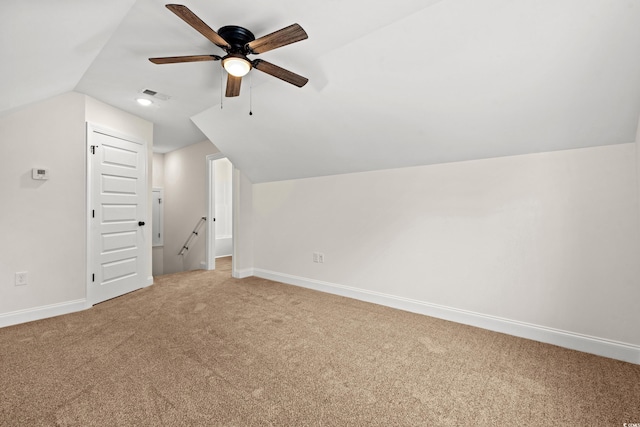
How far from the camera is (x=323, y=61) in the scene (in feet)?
8.10

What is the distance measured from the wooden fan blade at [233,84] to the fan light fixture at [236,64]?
8cm

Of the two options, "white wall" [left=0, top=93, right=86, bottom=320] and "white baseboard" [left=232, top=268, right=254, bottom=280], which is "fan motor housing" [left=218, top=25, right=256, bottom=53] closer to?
"white wall" [left=0, top=93, right=86, bottom=320]

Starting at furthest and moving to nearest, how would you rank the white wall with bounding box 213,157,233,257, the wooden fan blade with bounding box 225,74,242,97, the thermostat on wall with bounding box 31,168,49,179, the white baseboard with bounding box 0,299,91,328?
the white wall with bounding box 213,157,233,257, the thermostat on wall with bounding box 31,168,49,179, the white baseboard with bounding box 0,299,91,328, the wooden fan blade with bounding box 225,74,242,97

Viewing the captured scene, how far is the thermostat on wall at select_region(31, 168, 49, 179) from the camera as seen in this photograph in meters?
2.90

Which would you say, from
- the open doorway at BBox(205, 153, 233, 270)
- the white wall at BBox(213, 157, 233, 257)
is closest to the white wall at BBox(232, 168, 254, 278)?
the open doorway at BBox(205, 153, 233, 270)

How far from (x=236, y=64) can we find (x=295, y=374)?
2224mm

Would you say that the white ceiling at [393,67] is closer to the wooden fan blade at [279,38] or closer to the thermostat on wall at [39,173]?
the wooden fan blade at [279,38]

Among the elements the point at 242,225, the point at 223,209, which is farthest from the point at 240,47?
the point at 223,209

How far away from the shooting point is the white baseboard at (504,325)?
213cm

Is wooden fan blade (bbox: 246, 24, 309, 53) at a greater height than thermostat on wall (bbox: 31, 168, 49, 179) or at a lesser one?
greater

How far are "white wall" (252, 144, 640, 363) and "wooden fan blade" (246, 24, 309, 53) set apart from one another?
1.87m

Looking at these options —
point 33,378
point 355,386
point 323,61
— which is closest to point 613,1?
point 323,61

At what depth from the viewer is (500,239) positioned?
2.62 meters

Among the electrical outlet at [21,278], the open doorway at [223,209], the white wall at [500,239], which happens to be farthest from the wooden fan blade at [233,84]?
the open doorway at [223,209]
